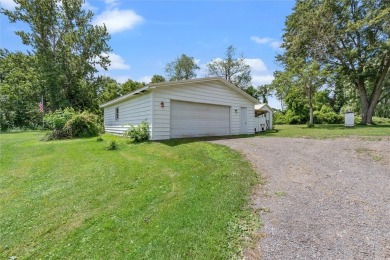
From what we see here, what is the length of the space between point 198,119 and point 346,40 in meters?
16.9

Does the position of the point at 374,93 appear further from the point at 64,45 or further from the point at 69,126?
the point at 64,45

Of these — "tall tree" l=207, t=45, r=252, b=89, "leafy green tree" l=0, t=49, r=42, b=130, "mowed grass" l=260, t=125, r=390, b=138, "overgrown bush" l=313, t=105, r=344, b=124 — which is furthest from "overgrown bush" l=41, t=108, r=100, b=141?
"tall tree" l=207, t=45, r=252, b=89

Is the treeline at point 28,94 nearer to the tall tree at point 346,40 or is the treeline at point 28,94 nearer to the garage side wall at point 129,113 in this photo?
the garage side wall at point 129,113

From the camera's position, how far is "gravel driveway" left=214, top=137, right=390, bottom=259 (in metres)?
2.61

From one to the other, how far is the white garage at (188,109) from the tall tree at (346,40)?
9.66 m

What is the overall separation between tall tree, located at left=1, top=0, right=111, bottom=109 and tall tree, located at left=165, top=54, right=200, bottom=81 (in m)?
15.9

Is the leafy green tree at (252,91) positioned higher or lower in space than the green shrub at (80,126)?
higher

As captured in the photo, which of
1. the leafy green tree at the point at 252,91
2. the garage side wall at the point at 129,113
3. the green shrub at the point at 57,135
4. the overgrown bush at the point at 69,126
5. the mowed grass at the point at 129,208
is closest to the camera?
the mowed grass at the point at 129,208

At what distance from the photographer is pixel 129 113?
43.0 ft

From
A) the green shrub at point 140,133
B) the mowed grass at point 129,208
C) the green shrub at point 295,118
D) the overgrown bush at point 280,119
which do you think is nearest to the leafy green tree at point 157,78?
the overgrown bush at point 280,119

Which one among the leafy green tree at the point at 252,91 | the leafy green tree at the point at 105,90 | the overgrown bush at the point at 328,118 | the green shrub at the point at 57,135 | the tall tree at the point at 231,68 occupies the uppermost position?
the tall tree at the point at 231,68

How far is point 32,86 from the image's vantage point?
1000 inches

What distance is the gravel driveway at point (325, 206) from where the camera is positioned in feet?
8.57

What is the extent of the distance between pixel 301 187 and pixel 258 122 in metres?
13.7
